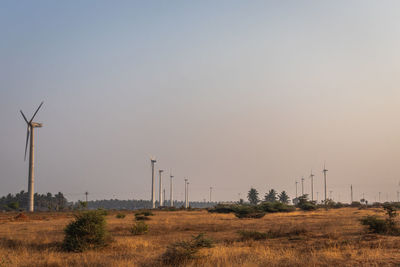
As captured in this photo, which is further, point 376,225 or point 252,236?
point 376,225

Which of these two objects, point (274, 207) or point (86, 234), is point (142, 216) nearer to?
point (274, 207)

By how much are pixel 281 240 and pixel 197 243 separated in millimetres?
9879

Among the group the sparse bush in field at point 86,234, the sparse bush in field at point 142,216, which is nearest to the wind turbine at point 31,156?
the sparse bush in field at point 142,216

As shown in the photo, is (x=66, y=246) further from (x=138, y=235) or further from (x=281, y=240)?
(x=281, y=240)

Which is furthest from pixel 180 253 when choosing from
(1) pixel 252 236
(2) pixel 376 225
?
(2) pixel 376 225

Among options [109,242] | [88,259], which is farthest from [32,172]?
[88,259]

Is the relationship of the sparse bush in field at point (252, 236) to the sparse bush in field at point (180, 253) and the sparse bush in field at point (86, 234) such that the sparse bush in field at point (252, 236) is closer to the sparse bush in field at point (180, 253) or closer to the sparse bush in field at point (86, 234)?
the sparse bush in field at point (86, 234)

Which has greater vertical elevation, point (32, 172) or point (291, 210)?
point (32, 172)

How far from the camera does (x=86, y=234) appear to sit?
80.4ft

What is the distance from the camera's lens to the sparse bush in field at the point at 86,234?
2348 centimetres

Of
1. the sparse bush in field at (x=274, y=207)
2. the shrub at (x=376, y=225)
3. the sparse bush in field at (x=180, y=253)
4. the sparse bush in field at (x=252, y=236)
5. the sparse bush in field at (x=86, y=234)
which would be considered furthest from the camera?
the sparse bush in field at (x=274, y=207)

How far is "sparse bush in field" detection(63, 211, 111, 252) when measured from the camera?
2348cm

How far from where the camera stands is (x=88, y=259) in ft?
63.1

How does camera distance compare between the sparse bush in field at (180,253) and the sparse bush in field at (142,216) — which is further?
the sparse bush in field at (142,216)
